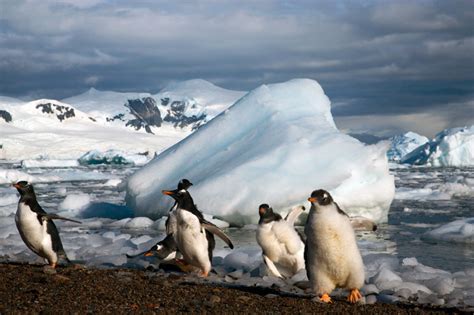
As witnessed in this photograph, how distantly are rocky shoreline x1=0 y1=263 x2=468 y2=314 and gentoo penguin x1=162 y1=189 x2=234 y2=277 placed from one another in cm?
60

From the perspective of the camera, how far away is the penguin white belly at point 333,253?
4660mm

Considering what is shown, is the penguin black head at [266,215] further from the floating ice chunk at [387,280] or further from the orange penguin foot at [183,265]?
the floating ice chunk at [387,280]

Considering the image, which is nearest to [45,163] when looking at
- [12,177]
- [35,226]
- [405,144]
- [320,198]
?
[12,177]

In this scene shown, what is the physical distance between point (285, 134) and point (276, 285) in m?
6.52

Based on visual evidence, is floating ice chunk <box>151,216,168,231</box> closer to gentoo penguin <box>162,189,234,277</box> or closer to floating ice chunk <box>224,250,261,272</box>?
floating ice chunk <box>224,250,261,272</box>

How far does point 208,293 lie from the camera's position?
477 cm

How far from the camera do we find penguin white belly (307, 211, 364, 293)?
4660mm

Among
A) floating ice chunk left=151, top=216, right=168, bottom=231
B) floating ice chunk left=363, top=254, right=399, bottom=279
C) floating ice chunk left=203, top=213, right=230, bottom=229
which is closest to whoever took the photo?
floating ice chunk left=363, top=254, right=399, bottom=279

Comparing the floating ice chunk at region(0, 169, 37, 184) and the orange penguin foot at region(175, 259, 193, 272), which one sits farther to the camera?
the floating ice chunk at region(0, 169, 37, 184)

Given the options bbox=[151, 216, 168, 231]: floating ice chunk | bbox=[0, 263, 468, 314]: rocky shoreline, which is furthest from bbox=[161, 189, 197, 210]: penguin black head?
bbox=[151, 216, 168, 231]: floating ice chunk

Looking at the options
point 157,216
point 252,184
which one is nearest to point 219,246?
point 252,184

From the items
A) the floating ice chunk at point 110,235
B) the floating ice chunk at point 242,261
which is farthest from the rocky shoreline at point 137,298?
the floating ice chunk at point 110,235

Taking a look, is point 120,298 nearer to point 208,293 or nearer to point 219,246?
point 208,293

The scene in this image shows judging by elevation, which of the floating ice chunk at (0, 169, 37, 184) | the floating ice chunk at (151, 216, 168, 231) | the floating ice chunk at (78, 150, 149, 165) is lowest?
the floating ice chunk at (78, 150, 149, 165)
